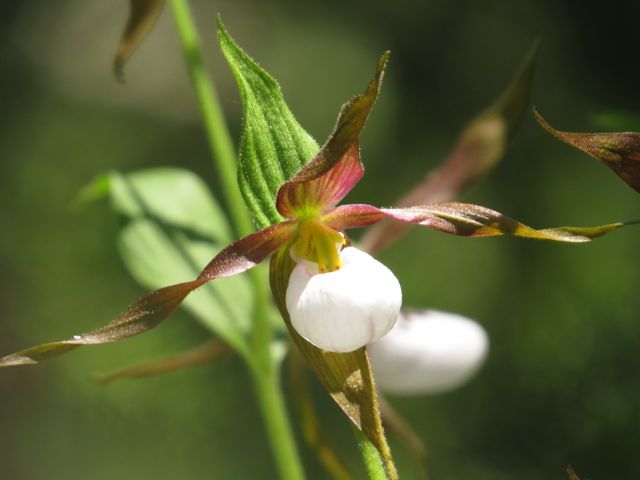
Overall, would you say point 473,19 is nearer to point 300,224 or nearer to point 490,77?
point 490,77

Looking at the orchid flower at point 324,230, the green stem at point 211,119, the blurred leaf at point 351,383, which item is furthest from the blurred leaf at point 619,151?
the green stem at point 211,119

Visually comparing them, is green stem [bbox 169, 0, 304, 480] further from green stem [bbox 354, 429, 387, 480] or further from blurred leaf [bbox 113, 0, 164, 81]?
green stem [bbox 354, 429, 387, 480]

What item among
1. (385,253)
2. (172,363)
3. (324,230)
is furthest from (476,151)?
(385,253)

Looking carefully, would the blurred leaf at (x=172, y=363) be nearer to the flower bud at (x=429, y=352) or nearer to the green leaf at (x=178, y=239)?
the green leaf at (x=178, y=239)

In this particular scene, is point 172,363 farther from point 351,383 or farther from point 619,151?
point 619,151

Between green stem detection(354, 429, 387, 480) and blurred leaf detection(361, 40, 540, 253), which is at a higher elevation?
blurred leaf detection(361, 40, 540, 253)

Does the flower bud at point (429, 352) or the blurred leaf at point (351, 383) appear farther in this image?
the flower bud at point (429, 352)

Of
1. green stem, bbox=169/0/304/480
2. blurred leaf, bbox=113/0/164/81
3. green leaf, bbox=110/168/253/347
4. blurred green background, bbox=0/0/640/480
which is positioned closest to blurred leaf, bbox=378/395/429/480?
blurred green background, bbox=0/0/640/480
